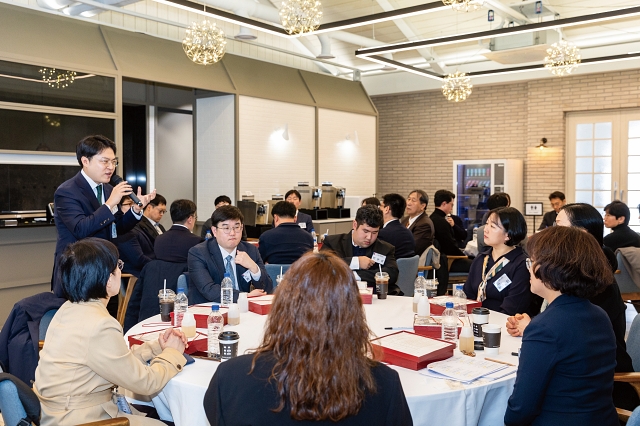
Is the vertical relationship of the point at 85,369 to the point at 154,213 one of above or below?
below

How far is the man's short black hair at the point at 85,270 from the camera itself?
2.18m

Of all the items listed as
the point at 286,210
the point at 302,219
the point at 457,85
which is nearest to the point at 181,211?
the point at 286,210

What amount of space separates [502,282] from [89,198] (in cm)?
262

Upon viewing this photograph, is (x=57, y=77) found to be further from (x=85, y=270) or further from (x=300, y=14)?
(x=85, y=270)

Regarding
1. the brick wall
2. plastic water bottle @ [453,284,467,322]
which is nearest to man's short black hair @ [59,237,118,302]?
plastic water bottle @ [453,284,467,322]

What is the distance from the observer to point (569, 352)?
1.94 m

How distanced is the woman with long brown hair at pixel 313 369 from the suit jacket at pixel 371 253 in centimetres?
287

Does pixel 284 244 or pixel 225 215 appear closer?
pixel 225 215

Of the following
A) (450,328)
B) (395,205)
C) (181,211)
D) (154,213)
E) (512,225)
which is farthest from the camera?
(154,213)

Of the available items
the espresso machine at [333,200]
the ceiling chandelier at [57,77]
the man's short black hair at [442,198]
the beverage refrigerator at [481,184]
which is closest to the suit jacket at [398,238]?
the man's short black hair at [442,198]

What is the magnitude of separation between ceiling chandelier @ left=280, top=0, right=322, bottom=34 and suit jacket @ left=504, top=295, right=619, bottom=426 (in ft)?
13.0

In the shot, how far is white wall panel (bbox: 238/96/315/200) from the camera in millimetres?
9000

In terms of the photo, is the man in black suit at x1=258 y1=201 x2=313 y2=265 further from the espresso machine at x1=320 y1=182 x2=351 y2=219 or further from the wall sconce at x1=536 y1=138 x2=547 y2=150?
the wall sconce at x1=536 y1=138 x2=547 y2=150

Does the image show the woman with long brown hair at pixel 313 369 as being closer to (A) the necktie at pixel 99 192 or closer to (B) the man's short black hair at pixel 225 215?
(B) the man's short black hair at pixel 225 215
